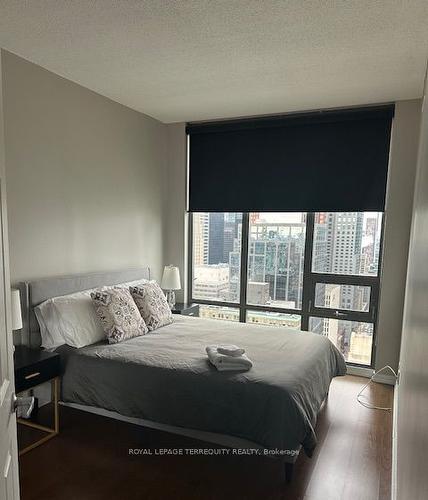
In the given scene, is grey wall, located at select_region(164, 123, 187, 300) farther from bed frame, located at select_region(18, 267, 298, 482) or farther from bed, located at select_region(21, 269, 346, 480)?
bed, located at select_region(21, 269, 346, 480)

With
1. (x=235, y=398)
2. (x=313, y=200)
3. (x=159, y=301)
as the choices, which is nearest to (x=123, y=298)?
(x=159, y=301)

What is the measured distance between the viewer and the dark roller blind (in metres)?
3.83

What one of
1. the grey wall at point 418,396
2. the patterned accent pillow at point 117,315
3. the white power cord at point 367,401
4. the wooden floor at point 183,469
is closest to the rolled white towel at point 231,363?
the wooden floor at point 183,469

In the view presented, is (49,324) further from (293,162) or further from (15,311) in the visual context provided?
(293,162)

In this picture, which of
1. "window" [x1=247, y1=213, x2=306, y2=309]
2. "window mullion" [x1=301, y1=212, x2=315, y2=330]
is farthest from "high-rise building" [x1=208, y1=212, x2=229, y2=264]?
"window mullion" [x1=301, y1=212, x2=315, y2=330]

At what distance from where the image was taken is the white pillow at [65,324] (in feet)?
9.64

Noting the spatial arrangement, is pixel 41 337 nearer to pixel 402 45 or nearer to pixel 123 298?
pixel 123 298

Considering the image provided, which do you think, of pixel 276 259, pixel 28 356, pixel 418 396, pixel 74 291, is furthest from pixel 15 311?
pixel 276 259

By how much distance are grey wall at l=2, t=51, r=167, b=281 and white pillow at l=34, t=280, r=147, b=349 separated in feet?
1.07

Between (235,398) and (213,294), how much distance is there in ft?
8.23

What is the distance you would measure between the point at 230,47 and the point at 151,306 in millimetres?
2255

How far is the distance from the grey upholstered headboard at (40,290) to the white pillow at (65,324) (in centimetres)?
6

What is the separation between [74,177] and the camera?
11.2 ft

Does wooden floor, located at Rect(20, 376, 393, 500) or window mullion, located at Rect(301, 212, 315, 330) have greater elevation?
window mullion, located at Rect(301, 212, 315, 330)
